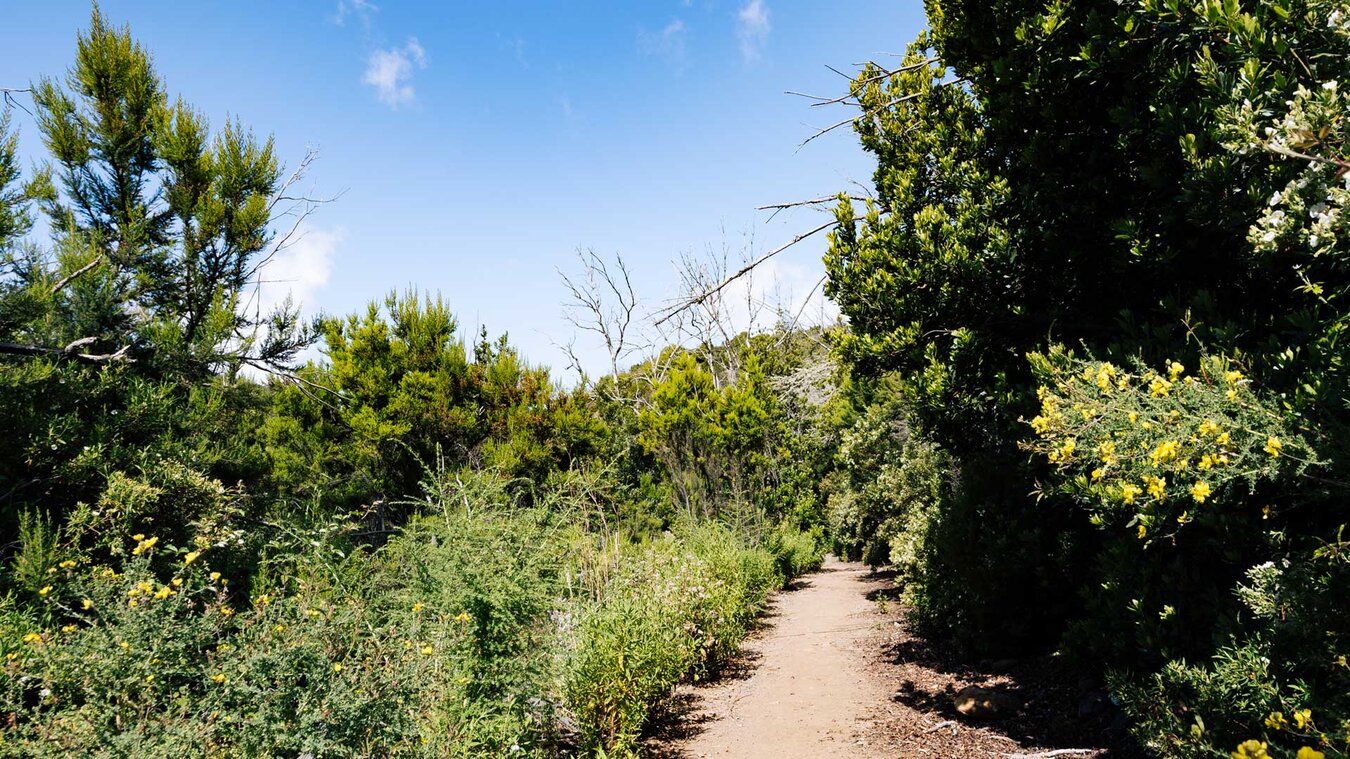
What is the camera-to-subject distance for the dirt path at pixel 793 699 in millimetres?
4836

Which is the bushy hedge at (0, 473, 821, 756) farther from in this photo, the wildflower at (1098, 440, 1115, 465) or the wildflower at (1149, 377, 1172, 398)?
the wildflower at (1149, 377, 1172, 398)

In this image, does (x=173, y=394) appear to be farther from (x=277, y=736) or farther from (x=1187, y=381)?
(x=1187, y=381)

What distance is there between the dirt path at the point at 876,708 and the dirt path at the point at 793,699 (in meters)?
0.01

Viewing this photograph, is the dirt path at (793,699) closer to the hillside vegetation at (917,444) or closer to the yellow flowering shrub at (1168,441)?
the hillside vegetation at (917,444)

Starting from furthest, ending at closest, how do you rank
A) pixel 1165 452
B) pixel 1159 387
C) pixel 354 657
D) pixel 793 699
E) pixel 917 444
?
pixel 917 444, pixel 793 699, pixel 354 657, pixel 1159 387, pixel 1165 452

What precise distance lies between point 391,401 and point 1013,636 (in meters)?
9.70

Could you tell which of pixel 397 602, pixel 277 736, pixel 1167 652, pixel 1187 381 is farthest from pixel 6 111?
pixel 1167 652

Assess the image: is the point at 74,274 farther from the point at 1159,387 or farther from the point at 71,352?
the point at 1159,387

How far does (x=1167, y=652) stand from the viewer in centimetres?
319

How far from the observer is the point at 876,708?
5.51 metres

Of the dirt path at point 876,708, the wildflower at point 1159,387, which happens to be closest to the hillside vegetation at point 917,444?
the wildflower at point 1159,387

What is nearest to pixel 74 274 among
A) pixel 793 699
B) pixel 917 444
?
pixel 793 699

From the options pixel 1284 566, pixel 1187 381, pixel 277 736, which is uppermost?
pixel 1187 381

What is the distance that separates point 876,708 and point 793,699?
806mm
